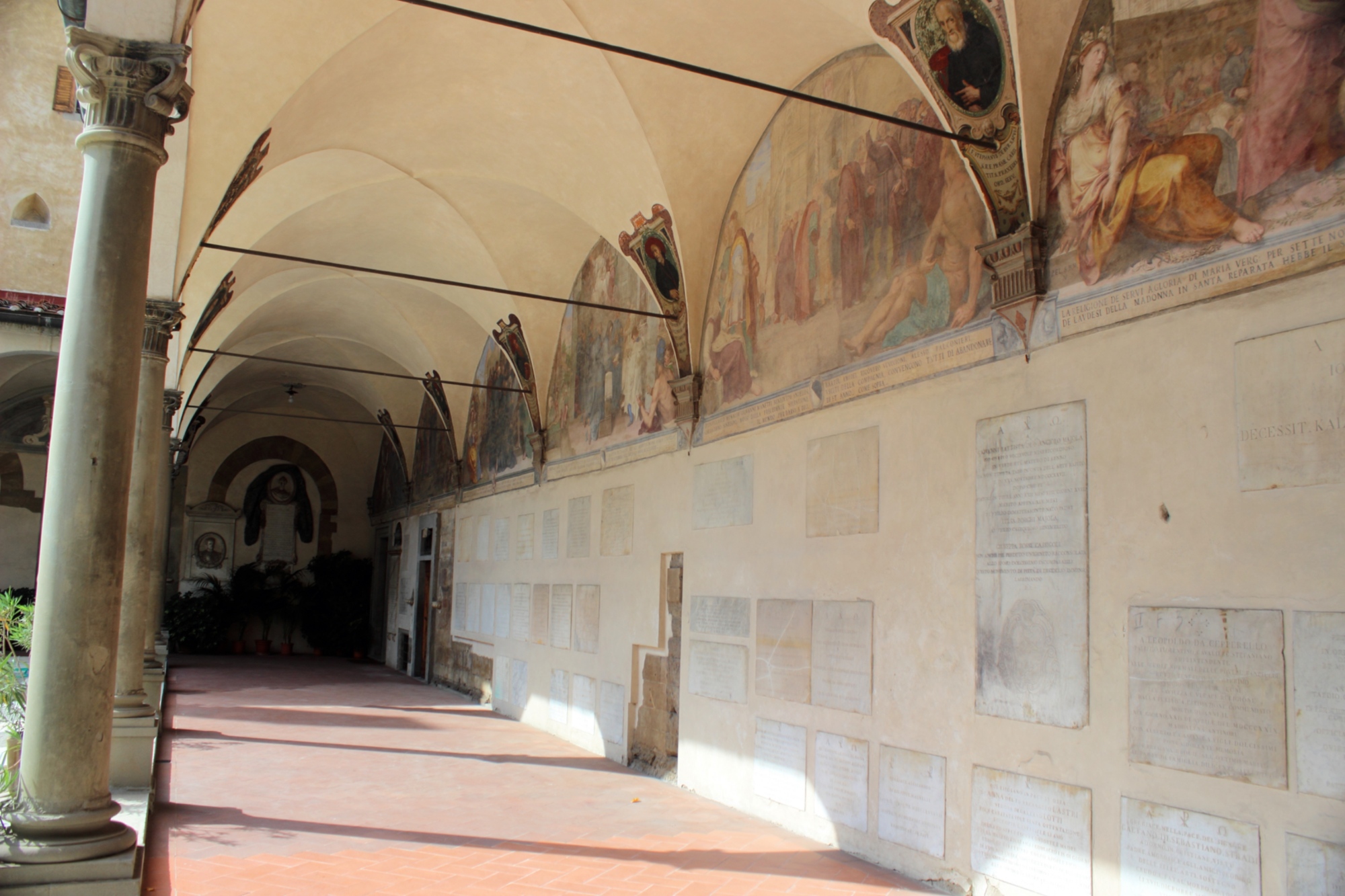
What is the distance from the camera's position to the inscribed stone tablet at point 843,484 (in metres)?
7.18

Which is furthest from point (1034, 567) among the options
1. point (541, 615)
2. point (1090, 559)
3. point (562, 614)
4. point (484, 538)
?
point (484, 538)

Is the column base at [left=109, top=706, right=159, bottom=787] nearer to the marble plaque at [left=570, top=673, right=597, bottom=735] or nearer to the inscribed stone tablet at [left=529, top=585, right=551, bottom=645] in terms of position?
the marble plaque at [left=570, top=673, right=597, bottom=735]

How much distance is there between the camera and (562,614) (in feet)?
43.5

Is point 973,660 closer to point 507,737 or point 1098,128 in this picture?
point 1098,128

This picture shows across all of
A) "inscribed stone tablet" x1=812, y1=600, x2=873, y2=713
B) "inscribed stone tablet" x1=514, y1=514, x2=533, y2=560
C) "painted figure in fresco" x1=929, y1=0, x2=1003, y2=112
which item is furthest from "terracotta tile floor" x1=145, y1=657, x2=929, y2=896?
"painted figure in fresco" x1=929, y1=0, x2=1003, y2=112

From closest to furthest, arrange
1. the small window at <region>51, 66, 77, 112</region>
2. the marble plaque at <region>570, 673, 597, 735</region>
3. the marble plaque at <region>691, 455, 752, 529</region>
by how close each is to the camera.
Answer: the marble plaque at <region>691, 455, 752, 529</region> → the small window at <region>51, 66, 77, 112</region> → the marble plaque at <region>570, 673, 597, 735</region>

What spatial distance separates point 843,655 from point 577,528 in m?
6.21

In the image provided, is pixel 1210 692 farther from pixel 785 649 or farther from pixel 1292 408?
pixel 785 649

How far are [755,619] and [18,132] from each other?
9972mm

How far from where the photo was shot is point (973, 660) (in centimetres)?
612

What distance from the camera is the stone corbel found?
231 inches

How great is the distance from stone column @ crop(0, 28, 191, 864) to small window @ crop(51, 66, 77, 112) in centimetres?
756

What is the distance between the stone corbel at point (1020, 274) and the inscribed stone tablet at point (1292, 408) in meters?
1.36

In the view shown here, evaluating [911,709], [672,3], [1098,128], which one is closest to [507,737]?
[911,709]
